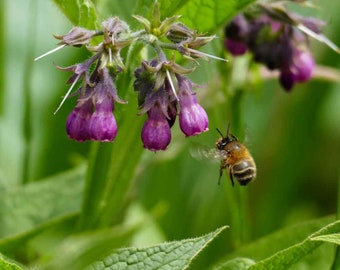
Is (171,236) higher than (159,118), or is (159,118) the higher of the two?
(159,118)

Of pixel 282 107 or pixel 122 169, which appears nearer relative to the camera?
pixel 122 169

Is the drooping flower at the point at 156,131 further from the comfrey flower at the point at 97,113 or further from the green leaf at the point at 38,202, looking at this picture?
the green leaf at the point at 38,202

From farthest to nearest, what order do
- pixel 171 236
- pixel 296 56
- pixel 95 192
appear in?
pixel 171 236, pixel 296 56, pixel 95 192

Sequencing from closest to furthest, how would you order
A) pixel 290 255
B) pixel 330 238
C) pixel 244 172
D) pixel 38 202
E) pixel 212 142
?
pixel 330 238 → pixel 290 255 → pixel 244 172 → pixel 38 202 → pixel 212 142

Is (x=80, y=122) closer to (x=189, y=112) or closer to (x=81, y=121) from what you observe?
(x=81, y=121)

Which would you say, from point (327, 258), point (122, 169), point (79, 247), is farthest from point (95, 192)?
point (327, 258)

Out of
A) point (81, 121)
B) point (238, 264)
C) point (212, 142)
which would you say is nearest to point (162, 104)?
point (81, 121)

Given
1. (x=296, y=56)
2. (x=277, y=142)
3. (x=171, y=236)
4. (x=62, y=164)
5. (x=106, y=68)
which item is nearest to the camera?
(x=106, y=68)

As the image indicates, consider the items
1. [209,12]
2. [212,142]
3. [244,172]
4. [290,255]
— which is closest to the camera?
[290,255]

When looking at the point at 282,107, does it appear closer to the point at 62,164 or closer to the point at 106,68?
the point at 62,164
